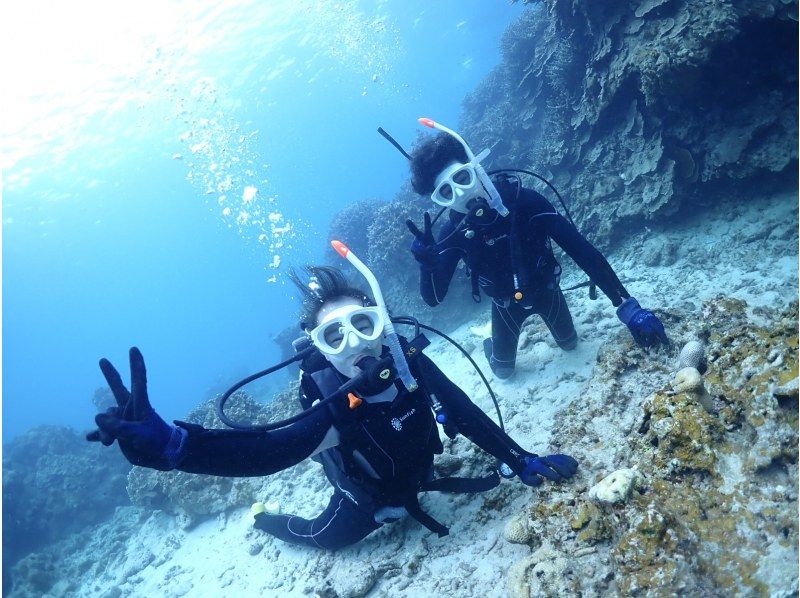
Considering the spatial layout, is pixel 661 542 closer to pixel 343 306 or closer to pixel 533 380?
pixel 343 306

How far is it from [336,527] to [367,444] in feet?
4.72

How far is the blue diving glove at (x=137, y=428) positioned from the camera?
210cm

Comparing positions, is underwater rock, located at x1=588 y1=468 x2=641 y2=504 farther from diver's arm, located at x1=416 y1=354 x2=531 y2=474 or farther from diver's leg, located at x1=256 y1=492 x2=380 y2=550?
diver's leg, located at x1=256 y1=492 x2=380 y2=550

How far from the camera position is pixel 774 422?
194 centimetres

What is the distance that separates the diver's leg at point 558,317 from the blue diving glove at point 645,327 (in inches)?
45.1

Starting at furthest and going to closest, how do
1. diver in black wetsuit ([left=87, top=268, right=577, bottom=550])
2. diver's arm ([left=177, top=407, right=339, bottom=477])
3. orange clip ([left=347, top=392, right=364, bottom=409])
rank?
1. orange clip ([left=347, top=392, right=364, bottom=409])
2. diver's arm ([left=177, top=407, right=339, bottom=477])
3. diver in black wetsuit ([left=87, top=268, right=577, bottom=550])

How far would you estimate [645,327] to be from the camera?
12.3ft

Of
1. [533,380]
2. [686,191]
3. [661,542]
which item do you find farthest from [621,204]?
[661,542]

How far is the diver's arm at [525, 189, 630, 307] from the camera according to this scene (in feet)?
13.8

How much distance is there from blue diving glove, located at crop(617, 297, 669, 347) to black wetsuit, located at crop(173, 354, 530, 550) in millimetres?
1673

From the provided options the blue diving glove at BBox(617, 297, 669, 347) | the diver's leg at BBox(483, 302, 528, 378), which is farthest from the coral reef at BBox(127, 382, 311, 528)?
the blue diving glove at BBox(617, 297, 669, 347)

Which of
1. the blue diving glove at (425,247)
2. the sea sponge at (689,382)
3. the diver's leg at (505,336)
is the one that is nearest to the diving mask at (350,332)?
the blue diving glove at (425,247)

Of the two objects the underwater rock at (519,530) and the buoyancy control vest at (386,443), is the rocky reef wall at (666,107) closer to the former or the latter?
the buoyancy control vest at (386,443)

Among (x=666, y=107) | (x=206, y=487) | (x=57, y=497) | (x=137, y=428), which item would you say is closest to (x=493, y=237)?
(x=137, y=428)
